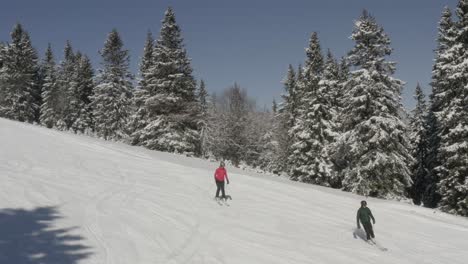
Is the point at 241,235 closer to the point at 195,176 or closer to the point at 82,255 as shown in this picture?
the point at 82,255

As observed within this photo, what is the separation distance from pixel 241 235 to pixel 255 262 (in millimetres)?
2558

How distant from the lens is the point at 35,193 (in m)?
14.4

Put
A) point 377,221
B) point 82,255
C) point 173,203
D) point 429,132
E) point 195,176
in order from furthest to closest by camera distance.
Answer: point 429,132, point 195,176, point 377,221, point 173,203, point 82,255

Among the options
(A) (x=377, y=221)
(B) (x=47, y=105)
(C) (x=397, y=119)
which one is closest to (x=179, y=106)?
(C) (x=397, y=119)

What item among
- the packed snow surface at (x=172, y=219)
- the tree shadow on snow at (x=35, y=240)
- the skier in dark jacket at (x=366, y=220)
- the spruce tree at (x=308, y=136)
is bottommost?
the tree shadow on snow at (x=35, y=240)

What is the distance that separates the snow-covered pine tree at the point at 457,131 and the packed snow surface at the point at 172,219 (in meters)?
5.78

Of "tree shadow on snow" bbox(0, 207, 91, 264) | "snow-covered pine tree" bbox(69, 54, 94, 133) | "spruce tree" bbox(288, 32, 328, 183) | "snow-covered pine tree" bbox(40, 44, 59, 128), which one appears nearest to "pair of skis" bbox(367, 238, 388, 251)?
"tree shadow on snow" bbox(0, 207, 91, 264)

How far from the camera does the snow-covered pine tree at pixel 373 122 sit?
28406 mm

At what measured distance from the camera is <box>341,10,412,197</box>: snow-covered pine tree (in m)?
28.4

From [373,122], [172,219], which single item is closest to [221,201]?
[172,219]

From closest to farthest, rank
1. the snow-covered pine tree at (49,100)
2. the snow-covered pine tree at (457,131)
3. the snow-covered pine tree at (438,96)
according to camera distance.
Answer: the snow-covered pine tree at (457,131), the snow-covered pine tree at (438,96), the snow-covered pine tree at (49,100)

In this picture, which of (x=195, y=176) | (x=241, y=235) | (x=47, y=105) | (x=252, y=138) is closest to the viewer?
(x=241, y=235)

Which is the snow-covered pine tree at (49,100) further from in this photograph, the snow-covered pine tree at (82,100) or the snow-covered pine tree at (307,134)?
the snow-covered pine tree at (307,134)

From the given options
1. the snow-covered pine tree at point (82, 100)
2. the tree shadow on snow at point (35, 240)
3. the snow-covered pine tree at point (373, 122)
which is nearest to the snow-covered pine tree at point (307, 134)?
the snow-covered pine tree at point (373, 122)
